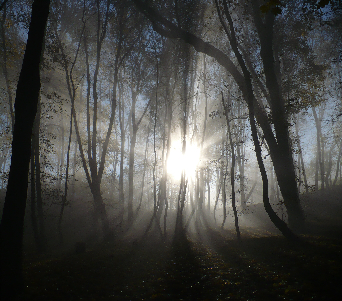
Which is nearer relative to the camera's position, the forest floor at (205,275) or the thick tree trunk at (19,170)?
the forest floor at (205,275)

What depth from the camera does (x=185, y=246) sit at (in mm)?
8242

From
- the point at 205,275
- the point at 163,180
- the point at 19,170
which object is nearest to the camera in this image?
the point at 19,170

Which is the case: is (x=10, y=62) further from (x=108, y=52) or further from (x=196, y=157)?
(x=196, y=157)

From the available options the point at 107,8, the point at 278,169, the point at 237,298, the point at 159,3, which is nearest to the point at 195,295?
the point at 237,298

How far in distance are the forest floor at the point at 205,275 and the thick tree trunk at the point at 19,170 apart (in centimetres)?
59

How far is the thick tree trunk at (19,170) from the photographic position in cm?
385

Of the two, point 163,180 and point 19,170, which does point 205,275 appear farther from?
point 163,180

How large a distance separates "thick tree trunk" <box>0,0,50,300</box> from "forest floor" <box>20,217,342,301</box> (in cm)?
59

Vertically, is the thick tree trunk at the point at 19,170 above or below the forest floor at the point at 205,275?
above

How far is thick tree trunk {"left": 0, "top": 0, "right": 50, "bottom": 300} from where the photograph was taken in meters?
3.85

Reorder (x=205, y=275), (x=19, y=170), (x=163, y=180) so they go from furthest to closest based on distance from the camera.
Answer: (x=163, y=180) < (x=205, y=275) < (x=19, y=170)

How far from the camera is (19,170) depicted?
4094 millimetres

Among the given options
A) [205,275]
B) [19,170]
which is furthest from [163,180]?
[19,170]

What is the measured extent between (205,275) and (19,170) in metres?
5.31
